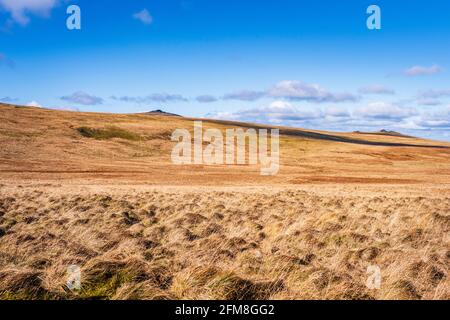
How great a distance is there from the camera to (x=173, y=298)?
6246 mm

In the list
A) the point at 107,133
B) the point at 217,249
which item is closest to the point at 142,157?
the point at 107,133

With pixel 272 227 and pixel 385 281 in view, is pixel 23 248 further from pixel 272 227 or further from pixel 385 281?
pixel 385 281

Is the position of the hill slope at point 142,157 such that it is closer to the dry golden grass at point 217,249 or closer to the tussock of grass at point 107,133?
the tussock of grass at point 107,133

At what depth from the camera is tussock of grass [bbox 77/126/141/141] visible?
81.7 m

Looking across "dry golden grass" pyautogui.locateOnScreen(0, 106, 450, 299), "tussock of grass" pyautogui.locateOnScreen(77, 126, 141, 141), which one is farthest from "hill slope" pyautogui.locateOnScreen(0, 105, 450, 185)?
"dry golden grass" pyautogui.locateOnScreen(0, 106, 450, 299)

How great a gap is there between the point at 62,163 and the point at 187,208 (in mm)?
42623

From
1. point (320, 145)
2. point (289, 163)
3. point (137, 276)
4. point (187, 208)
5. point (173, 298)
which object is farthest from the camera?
point (320, 145)

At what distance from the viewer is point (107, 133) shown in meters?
85.0

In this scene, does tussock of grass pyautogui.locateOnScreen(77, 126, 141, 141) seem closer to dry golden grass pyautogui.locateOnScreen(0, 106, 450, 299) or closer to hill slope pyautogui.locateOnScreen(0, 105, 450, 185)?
hill slope pyautogui.locateOnScreen(0, 105, 450, 185)

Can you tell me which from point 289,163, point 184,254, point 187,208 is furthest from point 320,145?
point 184,254

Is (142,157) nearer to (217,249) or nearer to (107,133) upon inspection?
(107,133)

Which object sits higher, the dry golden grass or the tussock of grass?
the tussock of grass

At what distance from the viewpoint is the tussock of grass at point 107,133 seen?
81688mm
